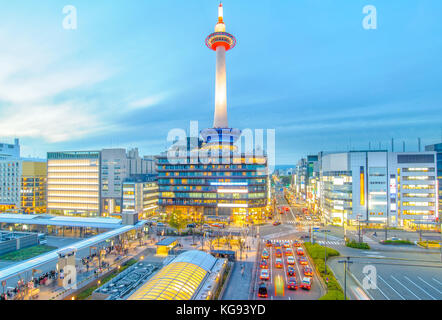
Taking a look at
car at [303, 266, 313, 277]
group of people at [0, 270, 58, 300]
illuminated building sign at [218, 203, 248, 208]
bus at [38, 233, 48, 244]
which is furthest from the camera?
illuminated building sign at [218, 203, 248, 208]

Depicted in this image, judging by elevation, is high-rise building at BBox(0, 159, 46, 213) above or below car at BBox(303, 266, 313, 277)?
above

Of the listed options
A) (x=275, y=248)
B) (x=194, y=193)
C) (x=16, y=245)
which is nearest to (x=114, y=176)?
(x=194, y=193)

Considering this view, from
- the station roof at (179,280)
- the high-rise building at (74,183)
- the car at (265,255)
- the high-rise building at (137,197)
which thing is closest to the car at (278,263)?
the car at (265,255)

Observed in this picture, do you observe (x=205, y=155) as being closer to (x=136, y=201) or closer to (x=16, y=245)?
(x=136, y=201)

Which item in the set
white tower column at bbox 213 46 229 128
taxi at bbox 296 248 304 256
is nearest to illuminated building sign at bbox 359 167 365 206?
taxi at bbox 296 248 304 256

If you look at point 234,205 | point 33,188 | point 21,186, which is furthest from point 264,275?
point 21,186

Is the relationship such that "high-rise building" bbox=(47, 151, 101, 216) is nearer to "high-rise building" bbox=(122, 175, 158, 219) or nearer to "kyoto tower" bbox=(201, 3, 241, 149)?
"high-rise building" bbox=(122, 175, 158, 219)

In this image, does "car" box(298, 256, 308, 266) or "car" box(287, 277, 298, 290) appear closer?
"car" box(287, 277, 298, 290)
